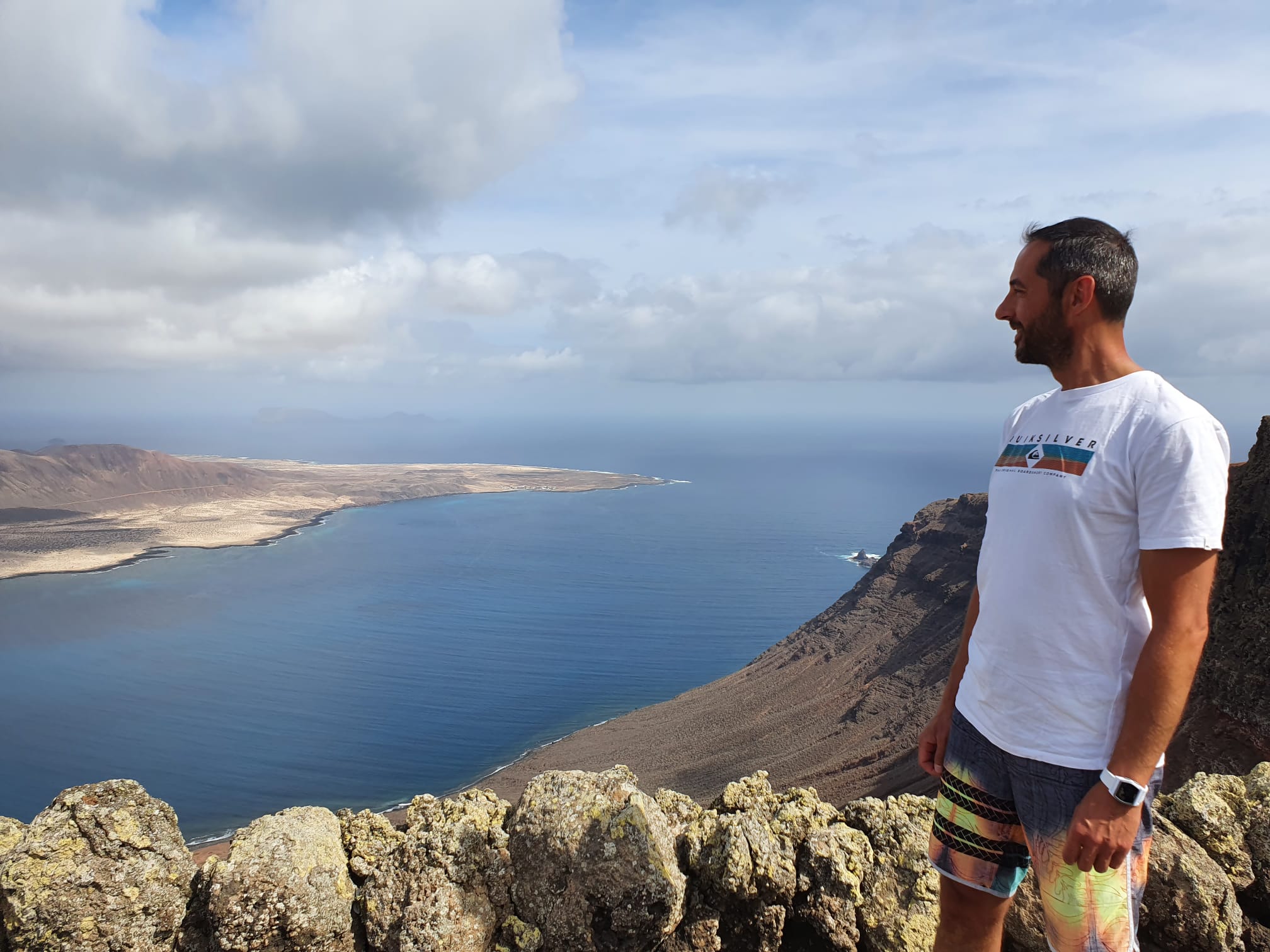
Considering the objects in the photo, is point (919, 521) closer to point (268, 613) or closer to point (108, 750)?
point (108, 750)

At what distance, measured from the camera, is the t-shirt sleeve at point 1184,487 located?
187 centimetres

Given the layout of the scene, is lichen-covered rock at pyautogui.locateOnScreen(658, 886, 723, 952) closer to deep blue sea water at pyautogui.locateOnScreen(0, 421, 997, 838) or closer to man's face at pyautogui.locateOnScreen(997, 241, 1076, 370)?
man's face at pyautogui.locateOnScreen(997, 241, 1076, 370)

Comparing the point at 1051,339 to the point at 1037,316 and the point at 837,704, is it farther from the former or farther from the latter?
the point at 837,704

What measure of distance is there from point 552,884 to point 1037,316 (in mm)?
3073

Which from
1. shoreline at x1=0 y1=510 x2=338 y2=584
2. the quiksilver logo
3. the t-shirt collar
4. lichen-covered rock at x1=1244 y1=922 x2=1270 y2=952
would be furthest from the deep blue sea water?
the t-shirt collar

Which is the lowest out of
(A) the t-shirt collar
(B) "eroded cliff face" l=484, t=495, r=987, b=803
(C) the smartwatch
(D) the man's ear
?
(B) "eroded cliff face" l=484, t=495, r=987, b=803

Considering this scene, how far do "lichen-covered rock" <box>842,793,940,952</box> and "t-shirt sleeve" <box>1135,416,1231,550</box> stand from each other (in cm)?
207

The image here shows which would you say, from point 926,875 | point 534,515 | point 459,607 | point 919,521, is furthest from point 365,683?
point 534,515

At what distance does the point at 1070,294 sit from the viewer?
2287 millimetres

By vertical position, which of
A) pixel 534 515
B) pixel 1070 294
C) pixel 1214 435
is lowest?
pixel 534 515

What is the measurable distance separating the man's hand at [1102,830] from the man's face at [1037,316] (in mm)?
1261

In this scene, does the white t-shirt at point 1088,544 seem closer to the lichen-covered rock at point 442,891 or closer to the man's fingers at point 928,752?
the man's fingers at point 928,752

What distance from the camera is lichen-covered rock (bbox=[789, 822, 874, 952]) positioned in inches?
139

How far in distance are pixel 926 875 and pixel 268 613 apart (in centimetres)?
7315
